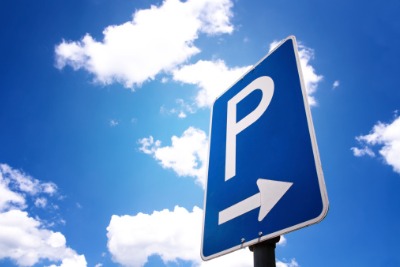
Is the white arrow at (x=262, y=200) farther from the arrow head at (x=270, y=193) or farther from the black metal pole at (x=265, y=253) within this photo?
the black metal pole at (x=265, y=253)

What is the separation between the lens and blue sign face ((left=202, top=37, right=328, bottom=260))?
1149 millimetres

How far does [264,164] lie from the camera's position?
1394mm

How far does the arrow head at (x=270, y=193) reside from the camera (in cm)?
121

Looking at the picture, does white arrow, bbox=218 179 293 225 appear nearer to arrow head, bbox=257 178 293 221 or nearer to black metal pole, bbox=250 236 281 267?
arrow head, bbox=257 178 293 221

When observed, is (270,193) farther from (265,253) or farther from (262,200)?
(265,253)

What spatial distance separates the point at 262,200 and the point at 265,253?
241 mm

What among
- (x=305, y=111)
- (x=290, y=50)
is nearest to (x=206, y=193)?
(x=305, y=111)

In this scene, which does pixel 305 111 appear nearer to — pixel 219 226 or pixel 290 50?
pixel 290 50

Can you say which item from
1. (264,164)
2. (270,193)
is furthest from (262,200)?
(264,164)

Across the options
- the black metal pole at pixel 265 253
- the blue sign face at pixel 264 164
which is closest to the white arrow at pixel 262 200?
the blue sign face at pixel 264 164

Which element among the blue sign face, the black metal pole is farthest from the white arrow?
the black metal pole

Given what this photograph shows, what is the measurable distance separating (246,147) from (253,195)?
327 mm

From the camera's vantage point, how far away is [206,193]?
1.74 metres

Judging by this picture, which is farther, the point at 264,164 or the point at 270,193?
the point at 264,164
